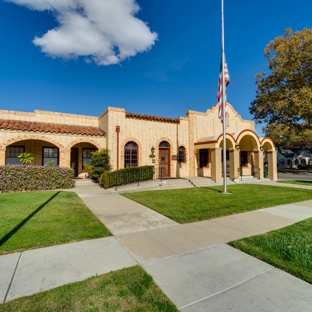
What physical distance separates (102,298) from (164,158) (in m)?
15.0

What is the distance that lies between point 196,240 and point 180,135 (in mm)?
14061

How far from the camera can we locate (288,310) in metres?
2.35

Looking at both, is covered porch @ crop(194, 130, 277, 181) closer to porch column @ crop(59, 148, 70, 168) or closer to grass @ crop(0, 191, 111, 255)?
porch column @ crop(59, 148, 70, 168)

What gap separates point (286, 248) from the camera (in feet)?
13.0

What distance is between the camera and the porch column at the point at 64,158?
47.0ft

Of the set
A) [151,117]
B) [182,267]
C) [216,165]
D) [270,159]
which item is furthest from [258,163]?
[182,267]

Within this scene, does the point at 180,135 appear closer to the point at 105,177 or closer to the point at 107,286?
the point at 105,177

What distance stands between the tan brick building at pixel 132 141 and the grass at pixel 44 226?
307 inches

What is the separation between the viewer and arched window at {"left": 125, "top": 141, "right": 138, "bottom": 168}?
15.9 m

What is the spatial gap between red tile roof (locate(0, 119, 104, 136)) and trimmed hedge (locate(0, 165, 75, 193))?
2935mm

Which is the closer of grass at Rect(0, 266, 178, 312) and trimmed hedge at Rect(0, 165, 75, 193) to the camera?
grass at Rect(0, 266, 178, 312)

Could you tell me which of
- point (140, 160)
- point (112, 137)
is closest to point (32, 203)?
point (112, 137)

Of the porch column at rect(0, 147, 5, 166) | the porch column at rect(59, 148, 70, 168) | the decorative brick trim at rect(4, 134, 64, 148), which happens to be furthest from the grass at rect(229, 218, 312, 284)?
the porch column at rect(0, 147, 5, 166)

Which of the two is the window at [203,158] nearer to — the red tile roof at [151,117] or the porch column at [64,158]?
the red tile roof at [151,117]
